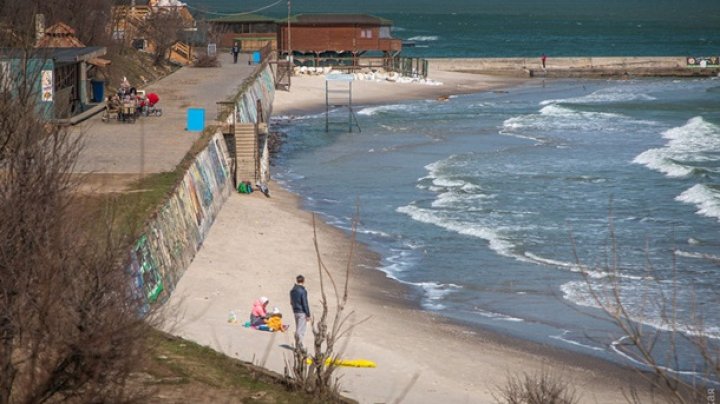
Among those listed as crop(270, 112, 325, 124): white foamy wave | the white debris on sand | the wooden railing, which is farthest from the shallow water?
the white debris on sand

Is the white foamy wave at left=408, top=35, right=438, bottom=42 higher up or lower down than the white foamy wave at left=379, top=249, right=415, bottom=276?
higher up

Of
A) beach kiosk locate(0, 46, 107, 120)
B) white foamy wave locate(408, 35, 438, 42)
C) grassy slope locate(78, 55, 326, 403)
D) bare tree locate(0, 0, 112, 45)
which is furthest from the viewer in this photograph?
white foamy wave locate(408, 35, 438, 42)

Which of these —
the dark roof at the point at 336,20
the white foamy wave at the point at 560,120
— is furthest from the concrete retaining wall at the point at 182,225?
the dark roof at the point at 336,20

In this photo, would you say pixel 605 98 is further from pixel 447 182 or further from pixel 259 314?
pixel 259 314

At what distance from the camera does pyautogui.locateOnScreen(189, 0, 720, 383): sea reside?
80.0 feet

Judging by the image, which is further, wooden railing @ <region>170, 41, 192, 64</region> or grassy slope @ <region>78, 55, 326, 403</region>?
wooden railing @ <region>170, 41, 192, 64</region>

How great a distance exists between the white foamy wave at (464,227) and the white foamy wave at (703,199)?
23.4ft

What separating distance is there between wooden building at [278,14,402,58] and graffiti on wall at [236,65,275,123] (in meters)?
14.8

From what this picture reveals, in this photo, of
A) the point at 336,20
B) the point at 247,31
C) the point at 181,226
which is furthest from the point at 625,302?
the point at 247,31

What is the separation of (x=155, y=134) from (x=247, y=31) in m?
49.6

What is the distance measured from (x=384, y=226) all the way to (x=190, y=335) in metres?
13.7

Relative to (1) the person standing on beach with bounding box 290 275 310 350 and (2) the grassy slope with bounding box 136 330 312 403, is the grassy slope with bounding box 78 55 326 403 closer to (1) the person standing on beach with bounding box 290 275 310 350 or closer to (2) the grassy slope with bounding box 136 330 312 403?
(2) the grassy slope with bounding box 136 330 312 403

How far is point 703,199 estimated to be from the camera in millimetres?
37625

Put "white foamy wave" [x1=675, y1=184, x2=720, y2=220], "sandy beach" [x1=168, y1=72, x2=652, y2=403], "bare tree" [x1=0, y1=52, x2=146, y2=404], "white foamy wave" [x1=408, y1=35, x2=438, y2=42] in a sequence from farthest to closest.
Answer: "white foamy wave" [x1=408, y1=35, x2=438, y2=42], "white foamy wave" [x1=675, y1=184, x2=720, y2=220], "sandy beach" [x1=168, y1=72, x2=652, y2=403], "bare tree" [x1=0, y1=52, x2=146, y2=404]
